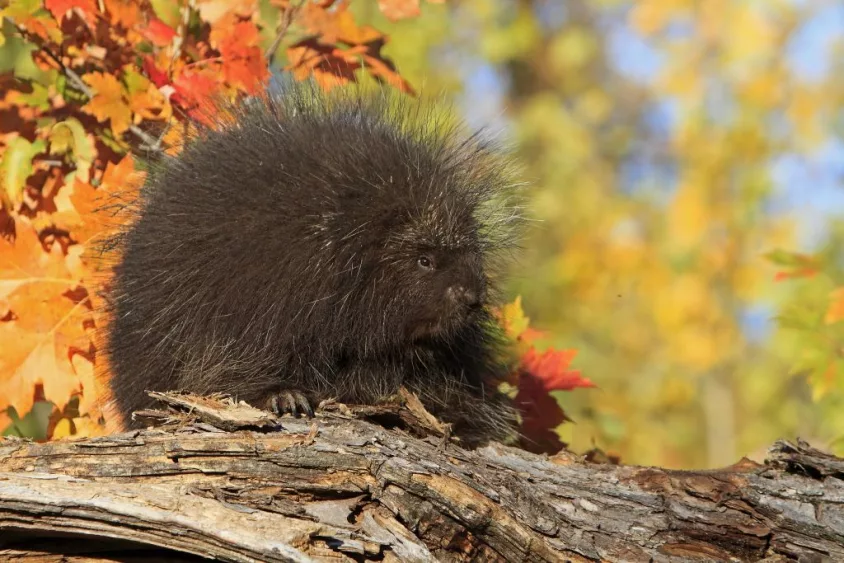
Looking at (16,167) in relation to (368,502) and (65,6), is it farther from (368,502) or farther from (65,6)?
(368,502)

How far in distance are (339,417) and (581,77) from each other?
13.3 metres

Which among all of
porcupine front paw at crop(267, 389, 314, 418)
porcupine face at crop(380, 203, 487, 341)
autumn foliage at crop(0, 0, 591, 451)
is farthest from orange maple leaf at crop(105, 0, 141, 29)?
A: porcupine front paw at crop(267, 389, 314, 418)

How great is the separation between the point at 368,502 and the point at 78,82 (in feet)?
7.16

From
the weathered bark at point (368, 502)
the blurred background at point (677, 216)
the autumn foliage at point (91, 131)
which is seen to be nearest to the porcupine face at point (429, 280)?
the weathered bark at point (368, 502)

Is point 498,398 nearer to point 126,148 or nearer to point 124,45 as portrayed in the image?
point 126,148

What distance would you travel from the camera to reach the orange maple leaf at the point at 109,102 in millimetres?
3697

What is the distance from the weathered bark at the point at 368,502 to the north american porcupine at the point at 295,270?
0.95ft

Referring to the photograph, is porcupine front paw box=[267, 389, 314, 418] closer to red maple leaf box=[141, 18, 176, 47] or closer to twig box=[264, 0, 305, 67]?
red maple leaf box=[141, 18, 176, 47]

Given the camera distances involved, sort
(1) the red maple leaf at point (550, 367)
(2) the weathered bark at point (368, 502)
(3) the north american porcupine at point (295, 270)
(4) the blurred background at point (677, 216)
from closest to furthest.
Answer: (2) the weathered bark at point (368, 502) → (3) the north american porcupine at point (295, 270) → (1) the red maple leaf at point (550, 367) → (4) the blurred background at point (677, 216)

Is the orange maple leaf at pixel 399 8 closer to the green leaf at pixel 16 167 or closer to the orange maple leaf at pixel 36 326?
the green leaf at pixel 16 167

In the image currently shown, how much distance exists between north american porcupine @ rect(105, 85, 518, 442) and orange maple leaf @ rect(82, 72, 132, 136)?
1.45 feet

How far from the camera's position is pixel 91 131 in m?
3.94

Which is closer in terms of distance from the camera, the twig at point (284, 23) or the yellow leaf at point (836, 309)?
the twig at point (284, 23)

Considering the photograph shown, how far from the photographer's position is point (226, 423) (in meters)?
2.73
